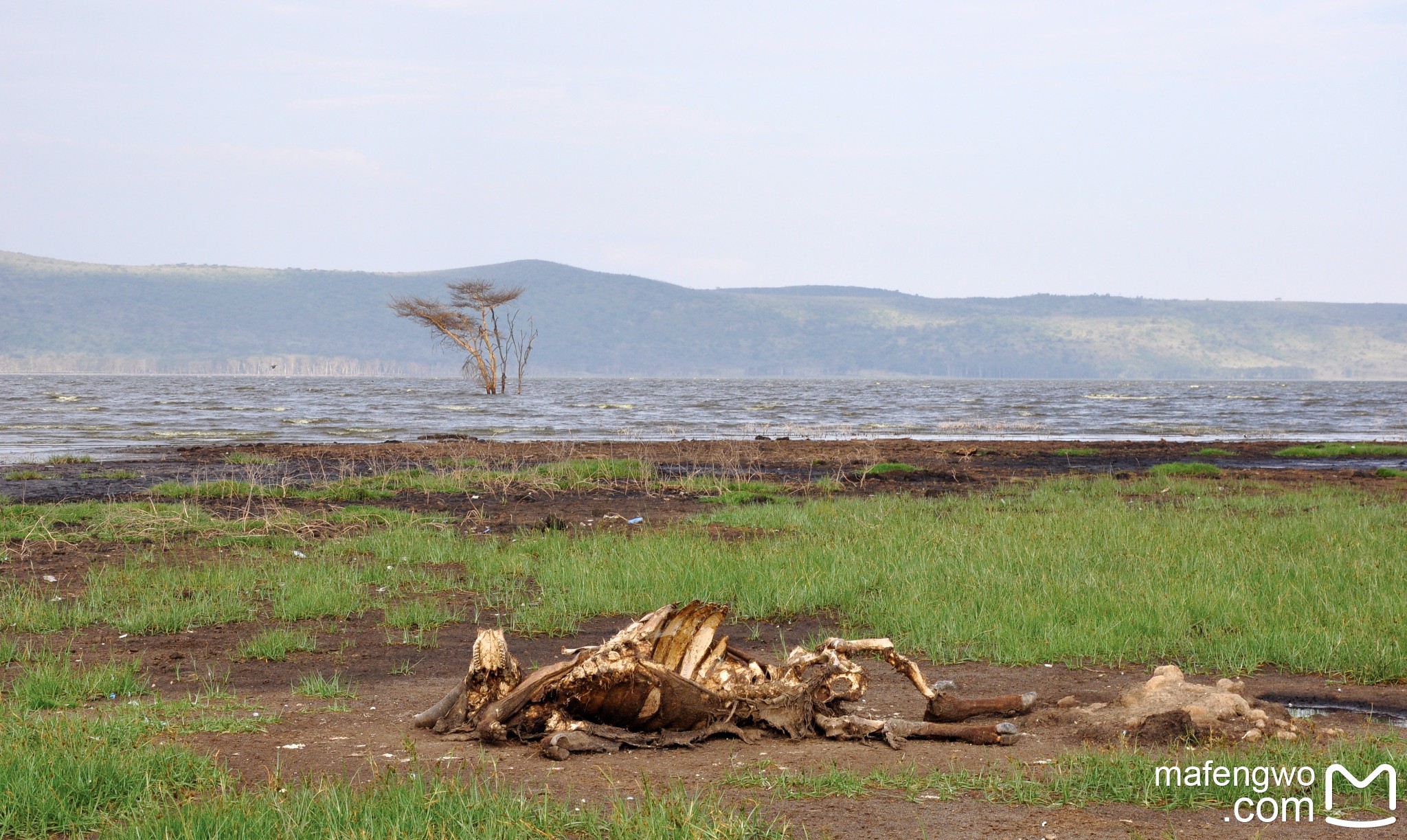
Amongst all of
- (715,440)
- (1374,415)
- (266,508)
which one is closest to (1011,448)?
(715,440)

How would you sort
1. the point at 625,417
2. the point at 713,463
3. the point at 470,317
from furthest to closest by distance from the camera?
the point at 470,317 < the point at 625,417 < the point at 713,463

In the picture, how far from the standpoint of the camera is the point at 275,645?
8.35m

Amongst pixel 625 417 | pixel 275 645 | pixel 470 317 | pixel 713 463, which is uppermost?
pixel 470 317

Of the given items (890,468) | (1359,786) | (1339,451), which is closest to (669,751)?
(1359,786)

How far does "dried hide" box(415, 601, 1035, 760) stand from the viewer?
574 centimetres

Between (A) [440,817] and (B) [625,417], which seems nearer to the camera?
(A) [440,817]

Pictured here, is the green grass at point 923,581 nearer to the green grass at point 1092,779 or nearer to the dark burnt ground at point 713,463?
the green grass at point 1092,779

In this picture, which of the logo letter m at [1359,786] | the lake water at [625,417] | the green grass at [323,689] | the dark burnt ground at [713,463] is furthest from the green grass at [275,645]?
the lake water at [625,417]

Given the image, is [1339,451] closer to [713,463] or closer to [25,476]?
[713,463]

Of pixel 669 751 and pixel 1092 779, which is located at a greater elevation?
pixel 1092 779

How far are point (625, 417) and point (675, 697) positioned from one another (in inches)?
1705

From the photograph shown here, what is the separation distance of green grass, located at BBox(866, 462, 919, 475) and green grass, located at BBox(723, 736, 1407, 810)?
1606 cm

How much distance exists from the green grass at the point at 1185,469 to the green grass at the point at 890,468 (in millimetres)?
4637

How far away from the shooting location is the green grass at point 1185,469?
72.7ft
